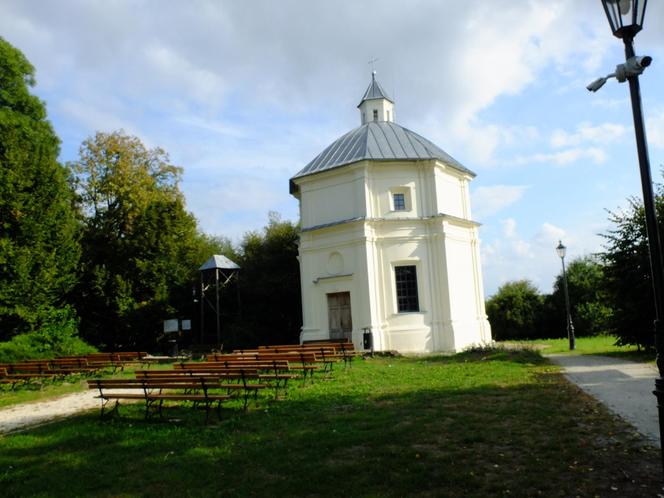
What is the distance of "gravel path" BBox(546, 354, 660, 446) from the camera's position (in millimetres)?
8172

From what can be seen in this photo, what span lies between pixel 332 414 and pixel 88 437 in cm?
410

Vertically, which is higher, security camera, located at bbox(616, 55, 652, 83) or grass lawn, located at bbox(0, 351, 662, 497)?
security camera, located at bbox(616, 55, 652, 83)

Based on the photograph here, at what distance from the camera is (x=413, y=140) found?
27.1m

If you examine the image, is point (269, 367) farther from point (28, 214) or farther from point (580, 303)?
point (580, 303)

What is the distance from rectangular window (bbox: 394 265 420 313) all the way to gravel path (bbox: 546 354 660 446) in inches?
291

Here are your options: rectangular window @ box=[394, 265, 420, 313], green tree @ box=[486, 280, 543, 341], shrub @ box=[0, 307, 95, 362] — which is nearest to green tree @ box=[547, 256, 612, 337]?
green tree @ box=[486, 280, 543, 341]

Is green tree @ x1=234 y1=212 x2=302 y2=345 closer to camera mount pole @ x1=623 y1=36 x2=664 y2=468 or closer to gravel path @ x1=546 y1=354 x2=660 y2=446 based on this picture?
gravel path @ x1=546 y1=354 x2=660 y2=446

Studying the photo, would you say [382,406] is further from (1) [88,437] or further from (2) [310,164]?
(2) [310,164]

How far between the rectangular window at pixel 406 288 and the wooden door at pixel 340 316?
243 centimetres

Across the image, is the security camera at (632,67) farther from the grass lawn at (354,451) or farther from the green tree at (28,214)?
the green tree at (28,214)

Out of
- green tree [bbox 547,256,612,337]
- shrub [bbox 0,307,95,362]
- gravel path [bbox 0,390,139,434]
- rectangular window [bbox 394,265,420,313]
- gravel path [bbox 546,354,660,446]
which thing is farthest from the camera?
green tree [bbox 547,256,612,337]

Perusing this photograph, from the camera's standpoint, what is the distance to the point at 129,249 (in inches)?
1272

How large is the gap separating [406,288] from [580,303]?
60.2 feet

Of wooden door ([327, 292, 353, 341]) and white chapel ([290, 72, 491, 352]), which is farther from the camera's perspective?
wooden door ([327, 292, 353, 341])
